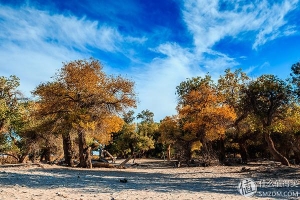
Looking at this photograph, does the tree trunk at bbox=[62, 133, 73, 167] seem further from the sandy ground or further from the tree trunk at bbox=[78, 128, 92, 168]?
the sandy ground

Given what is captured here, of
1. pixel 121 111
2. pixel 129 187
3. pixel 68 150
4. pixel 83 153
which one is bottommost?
pixel 129 187

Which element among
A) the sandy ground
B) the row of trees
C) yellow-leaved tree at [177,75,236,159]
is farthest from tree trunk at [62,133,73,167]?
yellow-leaved tree at [177,75,236,159]

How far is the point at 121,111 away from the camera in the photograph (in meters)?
28.3

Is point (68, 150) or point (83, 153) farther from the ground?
point (68, 150)

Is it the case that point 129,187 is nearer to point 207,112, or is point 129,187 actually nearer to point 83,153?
point 83,153

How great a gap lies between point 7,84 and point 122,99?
1752 cm

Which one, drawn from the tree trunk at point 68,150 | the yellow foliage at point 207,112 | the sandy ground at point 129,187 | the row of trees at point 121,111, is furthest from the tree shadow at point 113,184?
the yellow foliage at point 207,112

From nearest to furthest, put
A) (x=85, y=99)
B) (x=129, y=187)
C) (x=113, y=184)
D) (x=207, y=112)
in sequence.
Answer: (x=129, y=187) < (x=113, y=184) < (x=85, y=99) < (x=207, y=112)

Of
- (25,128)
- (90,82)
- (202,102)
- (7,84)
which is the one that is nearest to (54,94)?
(90,82)

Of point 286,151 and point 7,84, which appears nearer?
point 7,84

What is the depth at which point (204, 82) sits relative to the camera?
122ft

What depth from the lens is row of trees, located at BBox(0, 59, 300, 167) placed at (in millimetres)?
24688

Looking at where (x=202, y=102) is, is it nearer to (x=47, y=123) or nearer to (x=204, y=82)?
(x=204, y=82)

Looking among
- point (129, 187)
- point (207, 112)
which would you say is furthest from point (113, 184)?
point (207, 112)
